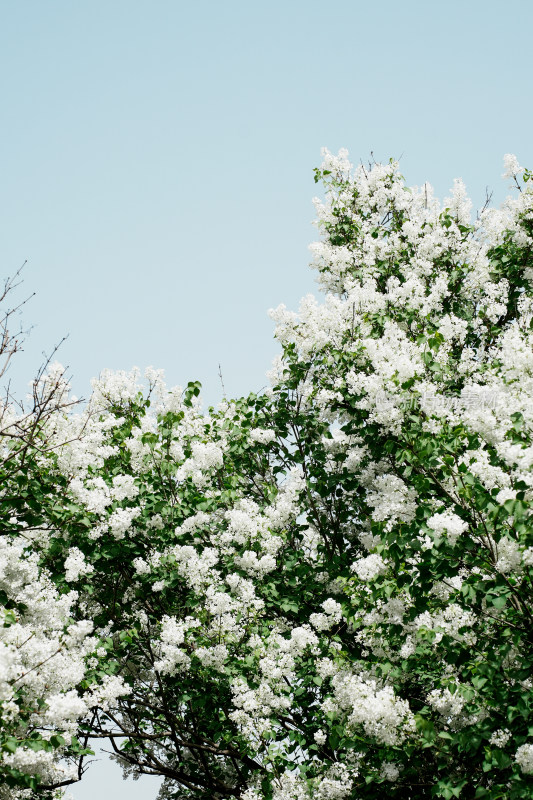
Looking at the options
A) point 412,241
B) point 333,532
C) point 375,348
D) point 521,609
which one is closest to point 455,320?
point 375,348

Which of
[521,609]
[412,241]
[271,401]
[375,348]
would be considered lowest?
[521,609]

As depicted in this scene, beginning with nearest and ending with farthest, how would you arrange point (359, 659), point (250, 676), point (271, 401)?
point (250, 676) → point (359, 659) → point (271, 401)

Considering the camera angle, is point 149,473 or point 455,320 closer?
point 149,473

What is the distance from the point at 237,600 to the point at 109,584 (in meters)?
2.22

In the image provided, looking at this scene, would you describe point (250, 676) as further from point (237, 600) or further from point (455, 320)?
point (455, 320)

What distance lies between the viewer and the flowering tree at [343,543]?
6672 mm

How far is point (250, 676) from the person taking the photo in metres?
8.05

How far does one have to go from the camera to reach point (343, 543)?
34.6 ft

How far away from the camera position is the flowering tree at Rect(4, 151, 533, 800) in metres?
6.67

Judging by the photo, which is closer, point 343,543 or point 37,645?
point 37,645

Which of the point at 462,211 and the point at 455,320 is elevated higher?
the point at 462,211

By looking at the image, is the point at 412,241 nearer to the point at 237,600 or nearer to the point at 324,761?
the point at 237,600

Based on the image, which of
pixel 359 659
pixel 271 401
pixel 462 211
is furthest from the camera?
pixel 462 211

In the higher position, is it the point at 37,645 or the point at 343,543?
the point at 343,543
